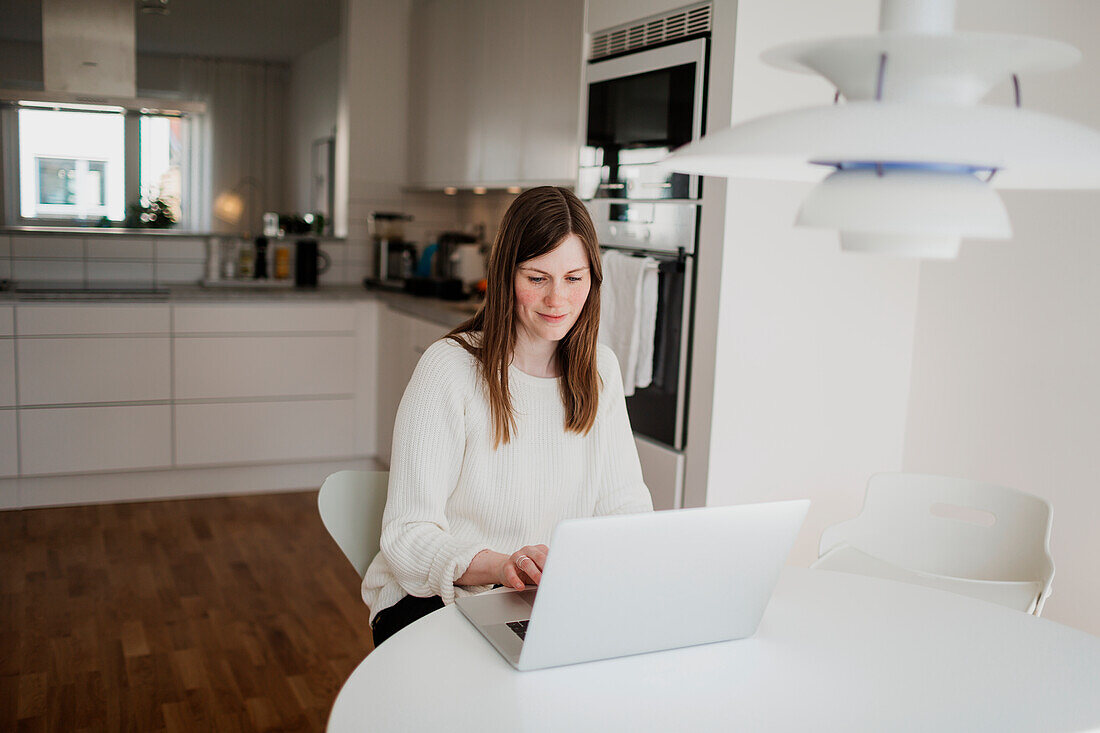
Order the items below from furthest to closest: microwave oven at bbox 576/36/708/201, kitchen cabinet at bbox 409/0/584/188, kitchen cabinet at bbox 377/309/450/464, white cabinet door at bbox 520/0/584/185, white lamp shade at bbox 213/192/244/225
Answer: white lamp shade at bbox 213/192/244/225
kitchen cabinet at bbox 377/309/450/464
kitchen cabinet at bbox 409/0/584/188
white cabinet door at bbox 520/0/584/185
microwave oven at bbox 576/36/708/201

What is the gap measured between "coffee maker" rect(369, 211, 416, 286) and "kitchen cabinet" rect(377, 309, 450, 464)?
1.42ft

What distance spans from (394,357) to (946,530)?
2.76 metres

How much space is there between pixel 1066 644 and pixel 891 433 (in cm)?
162

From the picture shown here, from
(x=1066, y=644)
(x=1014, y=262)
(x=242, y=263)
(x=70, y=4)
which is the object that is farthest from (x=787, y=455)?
(x=70, y=4)

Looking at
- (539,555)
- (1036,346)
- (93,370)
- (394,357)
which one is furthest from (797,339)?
(93,370)

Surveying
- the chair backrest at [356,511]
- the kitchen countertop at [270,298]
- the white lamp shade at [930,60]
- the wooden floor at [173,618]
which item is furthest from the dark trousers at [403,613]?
the kitchen countertop at [270,298]

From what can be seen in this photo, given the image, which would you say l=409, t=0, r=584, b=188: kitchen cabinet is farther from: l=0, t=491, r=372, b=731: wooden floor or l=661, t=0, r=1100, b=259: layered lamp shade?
l=661, t=0, r=1100, b=259: layered lamp shade

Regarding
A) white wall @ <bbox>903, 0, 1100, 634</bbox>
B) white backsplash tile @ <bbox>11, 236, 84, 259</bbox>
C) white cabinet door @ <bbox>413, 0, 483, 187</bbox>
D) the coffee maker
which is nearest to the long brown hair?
white wall @ <bbox>903, 0, 1100, 634</bbox>

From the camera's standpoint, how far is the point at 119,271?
4547 millimetres

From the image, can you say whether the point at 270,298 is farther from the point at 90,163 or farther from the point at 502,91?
the point at 502,91

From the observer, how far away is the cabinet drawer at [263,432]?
4164 millimetres

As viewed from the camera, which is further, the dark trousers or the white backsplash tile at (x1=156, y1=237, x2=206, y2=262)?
the white backsplash tile at (x1=156, y1=237, x2=206, y2=262)

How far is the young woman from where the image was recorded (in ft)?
5.12

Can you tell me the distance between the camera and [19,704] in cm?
236
